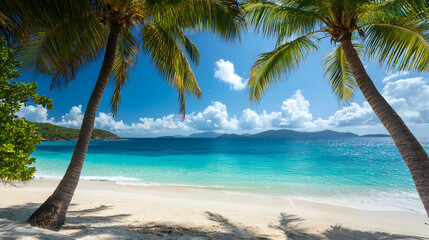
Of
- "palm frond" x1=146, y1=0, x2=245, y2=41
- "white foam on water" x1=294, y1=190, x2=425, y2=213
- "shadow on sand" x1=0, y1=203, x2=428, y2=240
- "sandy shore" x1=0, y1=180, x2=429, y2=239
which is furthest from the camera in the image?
"white foam on water" x1=294, y1=190, x2=425, y2=213

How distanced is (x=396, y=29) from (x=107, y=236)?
6527 millimetres

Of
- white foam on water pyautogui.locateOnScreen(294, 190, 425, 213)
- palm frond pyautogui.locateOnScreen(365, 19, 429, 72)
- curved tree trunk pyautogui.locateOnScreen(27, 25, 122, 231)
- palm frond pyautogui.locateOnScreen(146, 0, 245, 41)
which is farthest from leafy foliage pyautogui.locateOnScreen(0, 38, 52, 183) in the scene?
white foam on water pyautogui.locateOnScreen(294, 190, 425, 213)

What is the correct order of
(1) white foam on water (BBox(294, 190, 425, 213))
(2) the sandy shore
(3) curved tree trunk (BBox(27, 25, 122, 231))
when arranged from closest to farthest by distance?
(3) curved tree trunk (BBox(27, 25, 122, 231)) → (2) the sandy shore → (1) white foam on water (BBox(294, 190, 425, 213))

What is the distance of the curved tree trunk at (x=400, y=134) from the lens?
2826mm

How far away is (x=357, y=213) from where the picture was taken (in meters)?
6.23

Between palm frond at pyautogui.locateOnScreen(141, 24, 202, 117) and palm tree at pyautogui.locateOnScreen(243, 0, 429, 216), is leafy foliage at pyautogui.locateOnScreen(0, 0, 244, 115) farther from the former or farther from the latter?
palm tree at pyautogui.locateOnScreen(243, 0, 429, 216)

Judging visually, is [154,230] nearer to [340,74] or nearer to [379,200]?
[340,74]

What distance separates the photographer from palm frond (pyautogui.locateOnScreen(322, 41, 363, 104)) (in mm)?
6039

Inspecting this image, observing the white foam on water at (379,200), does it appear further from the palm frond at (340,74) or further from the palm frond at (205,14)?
the palm frond at (205,14)

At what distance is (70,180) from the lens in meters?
3.30

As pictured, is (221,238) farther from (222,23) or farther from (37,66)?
(37,66)

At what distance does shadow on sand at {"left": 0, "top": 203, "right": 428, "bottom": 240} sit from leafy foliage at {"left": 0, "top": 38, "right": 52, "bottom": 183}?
28.6 inches

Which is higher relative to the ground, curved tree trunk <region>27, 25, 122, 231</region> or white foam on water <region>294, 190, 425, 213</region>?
curved tree trunk <region>27, 25, 122, 231</region>

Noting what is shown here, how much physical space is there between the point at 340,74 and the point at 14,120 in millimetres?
7838
